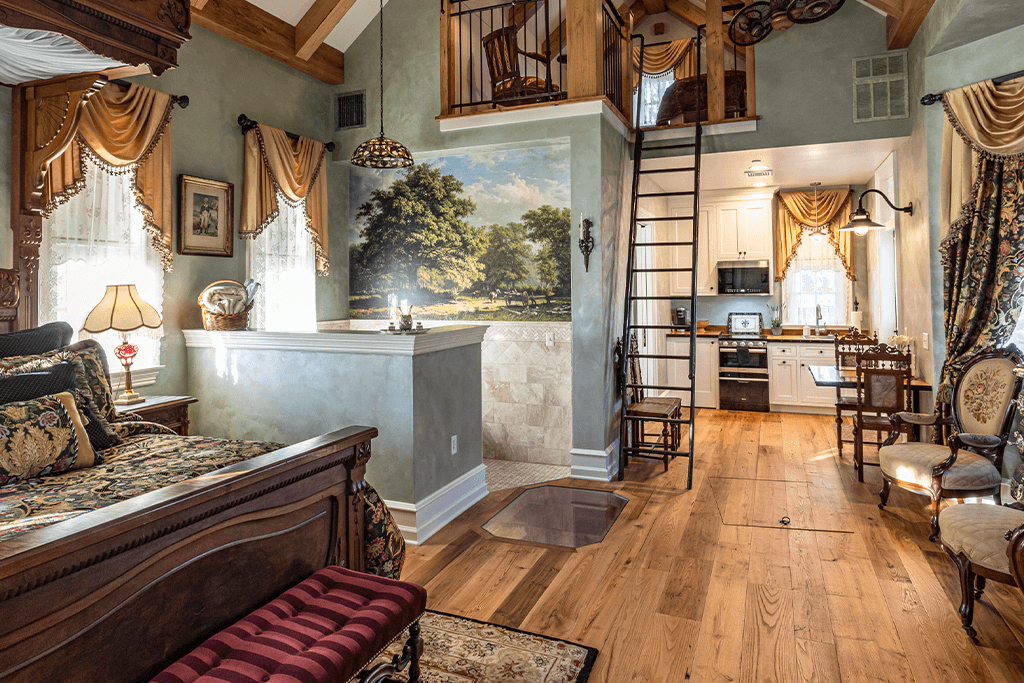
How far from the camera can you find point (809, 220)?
7750 millimetres

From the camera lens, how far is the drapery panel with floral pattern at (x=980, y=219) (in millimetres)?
3922

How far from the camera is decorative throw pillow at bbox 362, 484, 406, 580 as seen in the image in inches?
99.2

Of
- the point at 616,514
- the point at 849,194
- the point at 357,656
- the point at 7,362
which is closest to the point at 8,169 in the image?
the point at 7,362

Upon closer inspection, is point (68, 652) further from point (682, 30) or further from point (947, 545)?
point (682, 30)

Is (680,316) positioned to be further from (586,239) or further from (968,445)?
(968,445)

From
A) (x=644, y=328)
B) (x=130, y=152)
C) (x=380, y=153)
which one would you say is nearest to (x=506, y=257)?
(x=644, y=328)

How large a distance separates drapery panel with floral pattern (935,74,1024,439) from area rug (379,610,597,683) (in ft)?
11.1

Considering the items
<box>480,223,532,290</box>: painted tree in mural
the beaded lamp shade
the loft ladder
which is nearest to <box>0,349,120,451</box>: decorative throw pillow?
the beaded lamp shade

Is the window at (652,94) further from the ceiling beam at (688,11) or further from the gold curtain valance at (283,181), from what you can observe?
the gold curtain valance at (283,181)

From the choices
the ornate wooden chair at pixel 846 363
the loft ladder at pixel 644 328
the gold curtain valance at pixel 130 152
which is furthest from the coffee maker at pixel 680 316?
the gold curtain valance at pixel 130 152

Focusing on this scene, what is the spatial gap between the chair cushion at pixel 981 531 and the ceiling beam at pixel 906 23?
138 inches

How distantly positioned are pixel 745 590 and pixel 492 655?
4.35 ft

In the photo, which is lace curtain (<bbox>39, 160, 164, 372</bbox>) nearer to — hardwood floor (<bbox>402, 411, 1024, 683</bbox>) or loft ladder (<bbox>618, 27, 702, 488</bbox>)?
hardwood floor (<bbox>402, 411, 1024, 683</bbox>)

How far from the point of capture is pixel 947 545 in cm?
274
